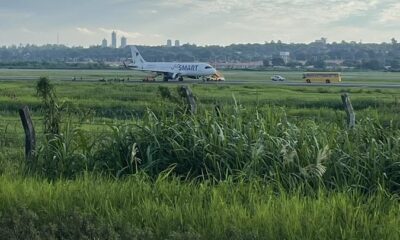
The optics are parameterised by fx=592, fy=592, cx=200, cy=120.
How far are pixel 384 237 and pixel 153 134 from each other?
151 inches

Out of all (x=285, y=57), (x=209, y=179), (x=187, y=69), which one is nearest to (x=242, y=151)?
(x=209, y=179)

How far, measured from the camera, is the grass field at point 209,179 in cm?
534

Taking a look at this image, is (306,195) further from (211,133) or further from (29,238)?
(29,238)

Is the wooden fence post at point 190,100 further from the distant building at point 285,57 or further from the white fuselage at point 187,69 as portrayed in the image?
the distant building at point 285,57

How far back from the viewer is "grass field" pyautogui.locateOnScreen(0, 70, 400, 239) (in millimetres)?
5340

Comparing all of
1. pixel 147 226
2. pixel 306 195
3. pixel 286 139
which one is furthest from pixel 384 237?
pixel 286 139

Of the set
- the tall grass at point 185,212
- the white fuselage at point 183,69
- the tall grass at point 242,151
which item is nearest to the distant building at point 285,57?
the white fuselage at point 183,69

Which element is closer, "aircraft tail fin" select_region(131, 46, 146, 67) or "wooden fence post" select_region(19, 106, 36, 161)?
"wooden fence post" select_region(19, 106, 36, 161)

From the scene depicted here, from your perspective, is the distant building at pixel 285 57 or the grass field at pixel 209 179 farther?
the distant building at pixel 285 57

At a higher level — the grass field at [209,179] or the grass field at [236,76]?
the grass field at [209,179]

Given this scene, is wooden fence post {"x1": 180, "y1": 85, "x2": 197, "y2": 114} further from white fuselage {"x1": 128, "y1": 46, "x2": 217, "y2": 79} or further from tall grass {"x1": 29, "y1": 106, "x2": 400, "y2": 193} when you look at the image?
white fuselage {"x1": 128, "y1": 46, "x2": 217, "y2": 79}

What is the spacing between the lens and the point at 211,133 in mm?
7785

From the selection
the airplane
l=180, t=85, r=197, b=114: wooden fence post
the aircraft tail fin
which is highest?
l=180, t=85, r=197, b=114: wooden fence post

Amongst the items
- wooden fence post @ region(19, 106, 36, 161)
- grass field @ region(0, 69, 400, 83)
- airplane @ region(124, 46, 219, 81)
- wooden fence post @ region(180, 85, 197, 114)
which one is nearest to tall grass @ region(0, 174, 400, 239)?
wooden fence post @ region(19, 106, 36, 161)
